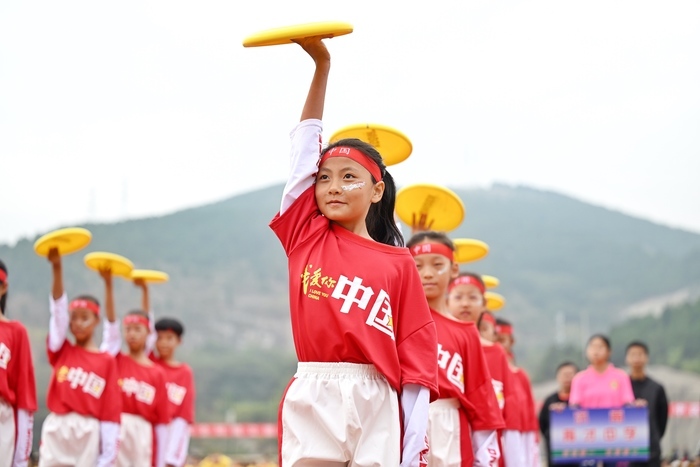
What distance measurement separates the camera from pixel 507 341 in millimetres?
10094

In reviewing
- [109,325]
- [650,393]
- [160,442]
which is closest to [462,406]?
[109,325]

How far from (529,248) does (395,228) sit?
92.8 meters

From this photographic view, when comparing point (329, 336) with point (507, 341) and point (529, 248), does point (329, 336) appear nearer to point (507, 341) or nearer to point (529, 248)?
point (507, 341)

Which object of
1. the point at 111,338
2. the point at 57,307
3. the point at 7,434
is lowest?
the point at 7,434

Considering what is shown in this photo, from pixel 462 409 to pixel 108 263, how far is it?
4.66 meters

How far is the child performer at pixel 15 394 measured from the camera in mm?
6074

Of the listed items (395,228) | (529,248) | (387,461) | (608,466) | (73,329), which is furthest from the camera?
(529,248)

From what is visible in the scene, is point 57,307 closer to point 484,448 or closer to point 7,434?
point 7,434

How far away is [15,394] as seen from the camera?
20.4ft

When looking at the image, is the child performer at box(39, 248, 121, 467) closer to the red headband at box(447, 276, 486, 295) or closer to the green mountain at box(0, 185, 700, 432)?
the red headband at box(447, 276, 486, 295)

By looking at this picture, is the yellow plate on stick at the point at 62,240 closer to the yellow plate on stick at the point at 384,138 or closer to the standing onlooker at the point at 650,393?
the yellow plate on stick at the point at 384,138

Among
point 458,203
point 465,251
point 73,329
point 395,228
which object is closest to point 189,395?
point 73,329

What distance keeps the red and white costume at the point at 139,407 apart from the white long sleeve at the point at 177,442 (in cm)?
26

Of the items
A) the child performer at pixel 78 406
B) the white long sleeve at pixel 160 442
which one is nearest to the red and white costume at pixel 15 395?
the child performer at pixel 78 406
